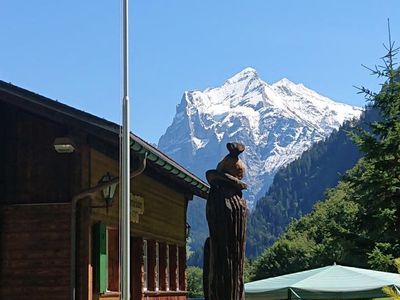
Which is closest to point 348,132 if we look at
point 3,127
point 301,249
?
point 3,127

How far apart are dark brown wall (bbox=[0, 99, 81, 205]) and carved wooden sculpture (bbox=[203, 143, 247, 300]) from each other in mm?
5167

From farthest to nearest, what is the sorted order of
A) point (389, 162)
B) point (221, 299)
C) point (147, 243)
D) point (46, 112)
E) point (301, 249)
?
point (301, 249) → point (389, 162) → point (147, 243) → point (46, 112) → point (221, 299)

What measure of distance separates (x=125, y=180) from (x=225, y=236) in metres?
2.50

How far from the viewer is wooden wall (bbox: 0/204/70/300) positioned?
48.8 feet

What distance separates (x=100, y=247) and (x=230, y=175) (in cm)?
537

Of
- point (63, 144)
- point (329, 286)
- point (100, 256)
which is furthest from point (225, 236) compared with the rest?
point (329, 286)

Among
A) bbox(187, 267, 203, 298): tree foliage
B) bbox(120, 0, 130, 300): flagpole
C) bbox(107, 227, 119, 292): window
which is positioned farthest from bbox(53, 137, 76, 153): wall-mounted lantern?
bbox(187, 267, 203, 298): tree foliage

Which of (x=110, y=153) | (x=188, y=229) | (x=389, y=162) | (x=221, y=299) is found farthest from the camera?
(x=188, y=229)

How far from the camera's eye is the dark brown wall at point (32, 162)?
15.1m

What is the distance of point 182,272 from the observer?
24.2 metres

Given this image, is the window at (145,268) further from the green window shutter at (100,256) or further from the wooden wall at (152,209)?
the green window shutter at (100,256)

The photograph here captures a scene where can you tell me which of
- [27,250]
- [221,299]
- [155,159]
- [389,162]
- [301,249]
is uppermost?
[301,249]

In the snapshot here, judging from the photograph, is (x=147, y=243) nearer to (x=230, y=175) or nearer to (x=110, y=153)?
(x=110, y=153)

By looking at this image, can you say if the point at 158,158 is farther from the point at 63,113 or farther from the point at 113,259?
the point at 113,259
